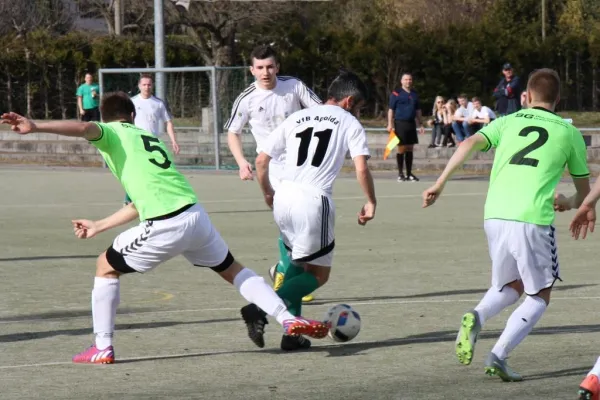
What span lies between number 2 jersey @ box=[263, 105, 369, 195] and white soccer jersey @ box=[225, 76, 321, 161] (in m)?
2.73

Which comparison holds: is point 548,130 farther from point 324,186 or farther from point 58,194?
point 58,194

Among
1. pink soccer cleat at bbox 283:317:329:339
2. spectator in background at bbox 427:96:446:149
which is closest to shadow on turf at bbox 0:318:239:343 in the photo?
pink soccer cleat at bbox 283:317:329:339

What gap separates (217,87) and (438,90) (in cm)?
1714

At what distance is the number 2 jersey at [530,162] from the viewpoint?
741cm

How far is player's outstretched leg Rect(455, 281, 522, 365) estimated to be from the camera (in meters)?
7.35

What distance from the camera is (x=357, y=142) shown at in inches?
335

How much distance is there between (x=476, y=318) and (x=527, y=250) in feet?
1.52

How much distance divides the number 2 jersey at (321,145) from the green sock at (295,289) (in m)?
0.56

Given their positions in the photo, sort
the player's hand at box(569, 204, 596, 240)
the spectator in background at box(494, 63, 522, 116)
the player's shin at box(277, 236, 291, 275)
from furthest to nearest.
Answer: the spectator in background at box(494, 63, 522, 116) < the player's shin at box(277, 236, 291, 275) < the player's hand at box(569, 204, 596, 240)

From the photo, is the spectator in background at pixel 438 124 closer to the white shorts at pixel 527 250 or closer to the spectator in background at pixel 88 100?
the spectator in background at pixel 88 100

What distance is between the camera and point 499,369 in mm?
7238

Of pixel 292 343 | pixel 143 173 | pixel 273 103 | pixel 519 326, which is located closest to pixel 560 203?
pixel 519 326

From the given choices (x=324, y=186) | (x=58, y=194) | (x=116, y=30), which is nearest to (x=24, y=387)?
(x=324, y=186)

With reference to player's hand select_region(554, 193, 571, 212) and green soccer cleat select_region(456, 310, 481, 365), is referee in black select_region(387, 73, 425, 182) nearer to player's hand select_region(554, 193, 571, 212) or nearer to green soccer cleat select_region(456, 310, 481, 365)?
player's hand select_region(554, 193, 571, 212)
